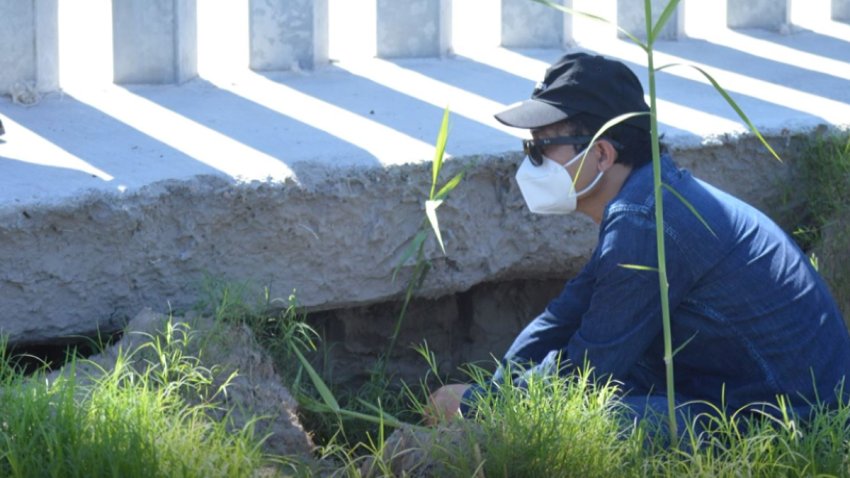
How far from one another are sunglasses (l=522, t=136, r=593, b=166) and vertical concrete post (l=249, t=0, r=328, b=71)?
1.82m

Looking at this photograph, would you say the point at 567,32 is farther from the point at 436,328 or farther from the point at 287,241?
the point at 287,241

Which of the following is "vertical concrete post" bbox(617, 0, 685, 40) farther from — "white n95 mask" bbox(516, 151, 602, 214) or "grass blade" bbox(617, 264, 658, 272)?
"grass blade" bbox(617, 264, 658, 272)

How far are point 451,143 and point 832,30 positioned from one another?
284cm

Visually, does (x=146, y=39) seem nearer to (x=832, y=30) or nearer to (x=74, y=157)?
(x=74, y=157)

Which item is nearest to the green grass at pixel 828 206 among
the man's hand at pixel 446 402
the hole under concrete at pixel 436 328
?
the hole under concrete at pixel 436 328

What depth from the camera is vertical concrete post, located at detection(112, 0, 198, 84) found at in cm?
443

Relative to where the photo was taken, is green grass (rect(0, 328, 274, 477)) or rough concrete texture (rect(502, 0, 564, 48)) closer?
green grass (rect(0, 328, 274, 477))

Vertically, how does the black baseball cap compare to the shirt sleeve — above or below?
above

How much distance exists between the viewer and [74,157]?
12.2 feet

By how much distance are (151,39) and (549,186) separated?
1904 millimetres

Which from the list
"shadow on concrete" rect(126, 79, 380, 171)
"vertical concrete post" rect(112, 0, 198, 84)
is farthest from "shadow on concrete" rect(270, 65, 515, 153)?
"vertical concrete post" rect(112, 0, 198, 84)

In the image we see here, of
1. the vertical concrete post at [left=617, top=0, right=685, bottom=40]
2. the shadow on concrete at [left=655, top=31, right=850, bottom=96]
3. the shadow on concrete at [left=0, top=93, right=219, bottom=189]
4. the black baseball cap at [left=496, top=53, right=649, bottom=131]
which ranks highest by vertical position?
the black baseball cap at [left=496, top=53, right=649, bottom=131]

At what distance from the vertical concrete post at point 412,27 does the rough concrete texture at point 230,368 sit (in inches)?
76.3

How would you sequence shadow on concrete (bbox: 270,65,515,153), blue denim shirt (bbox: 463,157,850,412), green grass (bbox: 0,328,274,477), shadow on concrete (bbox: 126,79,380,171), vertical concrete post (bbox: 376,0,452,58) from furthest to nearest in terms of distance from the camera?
vertical concrete post (bbox: 376,0,452,58) < shadow on concrete (bbox: 270,65,515,153) < shadow on concrete (bbox: 126,79,380,171) < blue denim shirt (bbox: 463,157,850,412) < green grass (bbox: 0,328,274,477)
